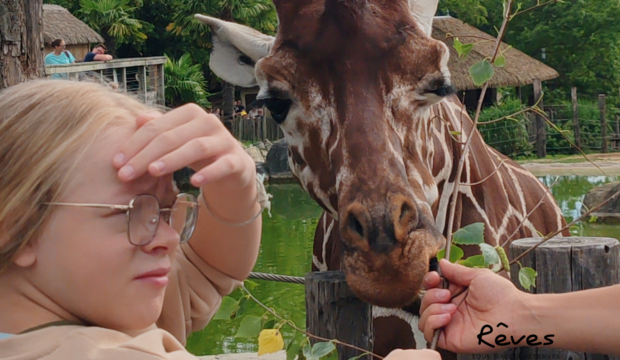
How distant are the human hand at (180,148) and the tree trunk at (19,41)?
93.2 inches

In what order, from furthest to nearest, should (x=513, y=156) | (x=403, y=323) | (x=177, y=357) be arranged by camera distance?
1. (x=513, y=156)
2. (x=403, y=323)
3. (x=177, y=357)

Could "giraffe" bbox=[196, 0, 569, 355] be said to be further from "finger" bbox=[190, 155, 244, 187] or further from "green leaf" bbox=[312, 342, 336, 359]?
"finger" bbox=[190, 155, 244, 187]

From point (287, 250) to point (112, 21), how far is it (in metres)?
20.3

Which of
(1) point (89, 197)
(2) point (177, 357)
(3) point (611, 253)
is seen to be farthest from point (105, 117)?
(3) point (611, 253)

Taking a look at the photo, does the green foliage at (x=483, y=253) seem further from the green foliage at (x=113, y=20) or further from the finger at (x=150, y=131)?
the green foliage at (x=113, y=20)

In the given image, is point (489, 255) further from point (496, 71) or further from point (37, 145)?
point (496, 71)

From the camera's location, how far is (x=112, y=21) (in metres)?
28.8

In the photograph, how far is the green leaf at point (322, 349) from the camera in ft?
7.21

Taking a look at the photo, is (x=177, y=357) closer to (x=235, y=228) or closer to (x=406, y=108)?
(x=235, y=228)

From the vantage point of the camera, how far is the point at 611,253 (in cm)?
230

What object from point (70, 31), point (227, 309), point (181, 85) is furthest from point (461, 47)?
point (70, 31)

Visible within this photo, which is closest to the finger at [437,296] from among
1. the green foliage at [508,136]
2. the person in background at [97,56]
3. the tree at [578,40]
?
the person in background at [97,56]

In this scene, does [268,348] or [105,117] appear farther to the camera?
[268,348]

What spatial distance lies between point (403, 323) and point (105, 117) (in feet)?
5.76
